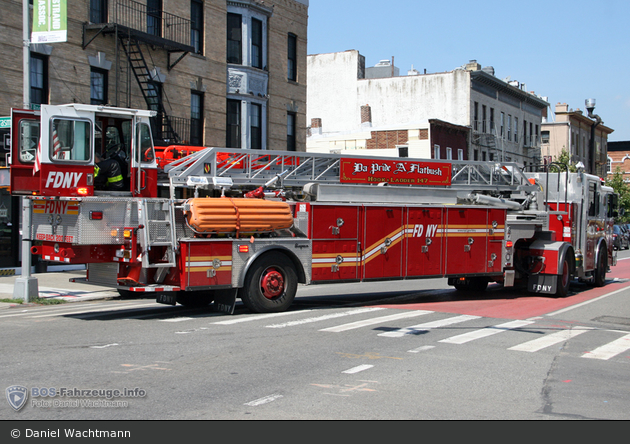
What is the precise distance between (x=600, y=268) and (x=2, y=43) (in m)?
17.3

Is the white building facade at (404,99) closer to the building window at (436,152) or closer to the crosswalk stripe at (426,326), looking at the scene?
the building window at (436,152)

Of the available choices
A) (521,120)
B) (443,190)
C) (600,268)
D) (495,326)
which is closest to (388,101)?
(521,120)

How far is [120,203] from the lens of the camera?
34.7 feet

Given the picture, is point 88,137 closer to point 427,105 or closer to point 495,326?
point 495,326

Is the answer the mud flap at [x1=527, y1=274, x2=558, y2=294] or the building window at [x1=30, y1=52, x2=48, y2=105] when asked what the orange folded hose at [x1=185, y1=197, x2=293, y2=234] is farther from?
the building window at [x1=30, y1=52, x2=48, y2=105]

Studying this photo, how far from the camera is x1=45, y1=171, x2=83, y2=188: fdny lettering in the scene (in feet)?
33.9

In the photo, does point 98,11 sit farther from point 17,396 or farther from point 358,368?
point 17,396

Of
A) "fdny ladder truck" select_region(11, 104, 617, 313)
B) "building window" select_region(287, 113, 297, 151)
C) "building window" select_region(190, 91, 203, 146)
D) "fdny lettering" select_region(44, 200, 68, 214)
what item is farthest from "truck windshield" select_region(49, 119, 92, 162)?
"building window" select_region(287, 113, 297, 151)

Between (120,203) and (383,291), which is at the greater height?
(120,203)

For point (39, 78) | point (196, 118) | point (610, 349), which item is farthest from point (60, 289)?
point (610, 349)

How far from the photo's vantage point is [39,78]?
1894 centimetres

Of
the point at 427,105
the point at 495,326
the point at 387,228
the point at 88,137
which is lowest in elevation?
the point at 495,326

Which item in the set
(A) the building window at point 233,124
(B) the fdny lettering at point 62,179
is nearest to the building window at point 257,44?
(A) the building window at point 233,124

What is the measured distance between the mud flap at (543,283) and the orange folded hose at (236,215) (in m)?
7.00
